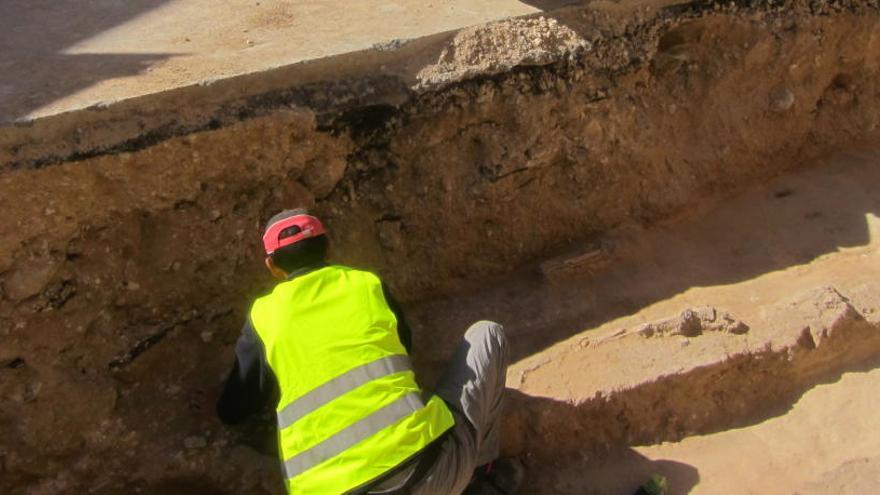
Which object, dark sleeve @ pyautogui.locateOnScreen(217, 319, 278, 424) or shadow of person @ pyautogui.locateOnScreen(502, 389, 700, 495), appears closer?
dark sleeve @ pyautogui.locateOnScreen(217, 319, 278, 424)

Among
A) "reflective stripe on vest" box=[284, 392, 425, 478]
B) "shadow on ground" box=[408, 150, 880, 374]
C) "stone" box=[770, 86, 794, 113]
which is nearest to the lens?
"reflective stripe on vest" box=[284, 392, 425, 478]

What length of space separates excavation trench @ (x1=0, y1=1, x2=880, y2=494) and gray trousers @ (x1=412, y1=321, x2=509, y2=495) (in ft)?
0.86

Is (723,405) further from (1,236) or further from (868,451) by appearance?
(1,236)

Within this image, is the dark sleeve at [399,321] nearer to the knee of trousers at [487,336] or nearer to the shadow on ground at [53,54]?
the knee of trousers at [487,336]

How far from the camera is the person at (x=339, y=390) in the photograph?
2676 millimetres

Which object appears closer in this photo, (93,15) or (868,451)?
(868,451)

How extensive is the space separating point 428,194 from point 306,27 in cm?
85

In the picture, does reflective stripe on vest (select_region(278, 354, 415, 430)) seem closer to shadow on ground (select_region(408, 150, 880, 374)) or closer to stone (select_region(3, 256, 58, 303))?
shadow on ground (select_region(408, 150, 880, 374))

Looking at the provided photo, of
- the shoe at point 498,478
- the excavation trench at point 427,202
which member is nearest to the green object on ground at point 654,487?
the excavation trench at point 427,202

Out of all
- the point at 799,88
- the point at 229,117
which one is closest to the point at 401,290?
the point at 229,117

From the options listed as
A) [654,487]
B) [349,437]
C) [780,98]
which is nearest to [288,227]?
[349,437]

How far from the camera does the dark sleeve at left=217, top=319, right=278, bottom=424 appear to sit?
2861 mm

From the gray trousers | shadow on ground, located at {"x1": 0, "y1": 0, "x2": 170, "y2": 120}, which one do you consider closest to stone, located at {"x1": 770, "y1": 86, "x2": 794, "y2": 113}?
the gray trousers

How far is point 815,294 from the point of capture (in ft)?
12.4
